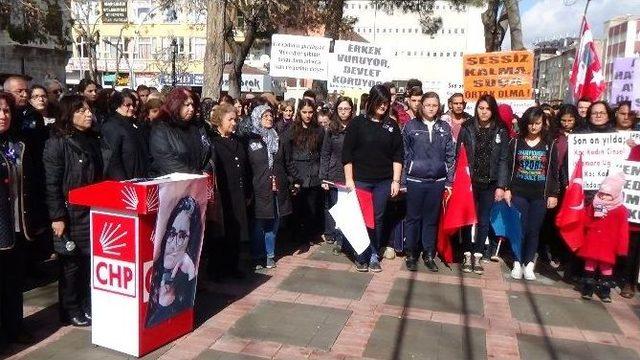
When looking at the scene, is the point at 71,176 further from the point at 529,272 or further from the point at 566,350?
the point at 529,272

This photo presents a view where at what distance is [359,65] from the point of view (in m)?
9.23

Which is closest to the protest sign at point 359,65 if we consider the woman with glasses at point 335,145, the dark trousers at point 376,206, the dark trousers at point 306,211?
the woman with glasses at point 335,145

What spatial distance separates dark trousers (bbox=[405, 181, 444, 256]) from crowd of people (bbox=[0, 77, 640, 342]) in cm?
2

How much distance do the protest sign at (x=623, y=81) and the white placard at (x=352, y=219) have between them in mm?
4546

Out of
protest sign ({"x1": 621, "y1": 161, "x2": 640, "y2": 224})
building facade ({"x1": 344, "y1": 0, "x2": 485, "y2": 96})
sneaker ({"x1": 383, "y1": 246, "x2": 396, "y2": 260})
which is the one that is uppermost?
building facade ({"x1": 344, "y1": 0, "x2": 485, "y2": 96})

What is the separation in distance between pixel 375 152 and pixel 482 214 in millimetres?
1481

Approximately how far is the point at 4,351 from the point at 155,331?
1.10 metres

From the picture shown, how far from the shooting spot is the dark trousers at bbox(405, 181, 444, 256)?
6469 mm

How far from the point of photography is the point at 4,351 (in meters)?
4.25

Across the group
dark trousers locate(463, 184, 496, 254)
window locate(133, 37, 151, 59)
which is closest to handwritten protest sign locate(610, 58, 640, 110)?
dark trousers locate(463, 184, 496, 254)

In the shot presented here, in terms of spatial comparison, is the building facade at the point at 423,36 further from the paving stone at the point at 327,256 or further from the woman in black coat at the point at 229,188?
the woman in black coat at the point at 229,188

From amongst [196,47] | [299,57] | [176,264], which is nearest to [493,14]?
[299,57]

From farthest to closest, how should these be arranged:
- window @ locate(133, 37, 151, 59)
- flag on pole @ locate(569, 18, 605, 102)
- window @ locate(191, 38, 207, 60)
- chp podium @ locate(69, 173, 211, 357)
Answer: window @ locate(133, 37, 151, 59) < window @ locate(191, 38, 207, 60) < flag on pole @ locate(569, 18, 605, 102) < chp podium @ locate(69, 173, 211, 357)

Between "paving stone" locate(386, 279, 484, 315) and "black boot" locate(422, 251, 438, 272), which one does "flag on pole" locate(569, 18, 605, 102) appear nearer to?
"black boot" locate(422, 251, 438, 272)
